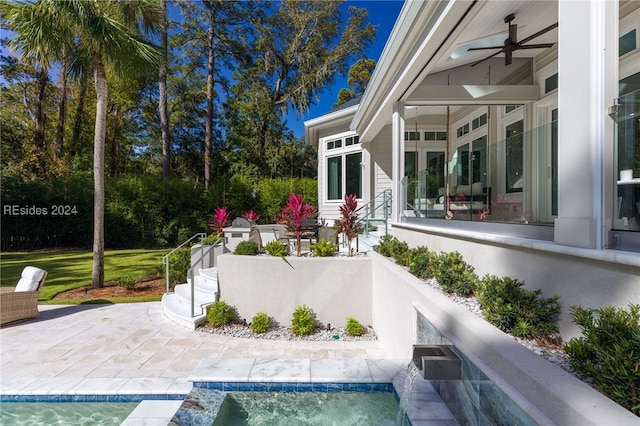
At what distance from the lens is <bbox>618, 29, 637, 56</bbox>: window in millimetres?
4027

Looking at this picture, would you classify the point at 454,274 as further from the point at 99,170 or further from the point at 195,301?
the point at 99,170

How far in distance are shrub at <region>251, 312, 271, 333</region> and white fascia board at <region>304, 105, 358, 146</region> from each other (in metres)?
7.52

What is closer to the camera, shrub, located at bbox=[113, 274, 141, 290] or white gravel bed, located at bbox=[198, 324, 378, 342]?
white gravel bed, located at bbox=[198, 324, 378, 342]

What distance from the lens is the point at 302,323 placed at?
624cm

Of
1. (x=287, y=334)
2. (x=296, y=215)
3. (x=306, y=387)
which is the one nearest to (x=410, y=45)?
(x=296, y=215)

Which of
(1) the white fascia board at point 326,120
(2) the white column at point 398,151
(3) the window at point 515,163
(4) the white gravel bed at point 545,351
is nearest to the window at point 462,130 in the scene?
(1) the white fascia board at point 326,120

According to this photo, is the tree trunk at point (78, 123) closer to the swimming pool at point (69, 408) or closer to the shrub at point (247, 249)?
the shrub at point (247, 249)

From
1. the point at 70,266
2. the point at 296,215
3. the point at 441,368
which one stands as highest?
the point at 296,215

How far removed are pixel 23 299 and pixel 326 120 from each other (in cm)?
1016

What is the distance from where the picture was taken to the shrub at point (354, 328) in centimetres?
623

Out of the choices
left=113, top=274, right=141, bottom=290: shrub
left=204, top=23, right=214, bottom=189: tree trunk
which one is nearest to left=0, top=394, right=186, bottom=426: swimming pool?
left=113, top=274, right=141, bottom=290: shrub

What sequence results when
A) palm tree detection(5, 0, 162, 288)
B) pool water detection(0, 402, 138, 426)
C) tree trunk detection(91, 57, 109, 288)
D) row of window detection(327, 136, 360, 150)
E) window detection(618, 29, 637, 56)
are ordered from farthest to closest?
1. row of window detection(327, 136, 360, 150)
2. tree trunk detection(91, 57, 109, 288)
3. palm tree detection(5, 0, 162, 288)
4. window detection(618, 29, 637, 56)
5. pool water detection(0, 402, 138, 426)

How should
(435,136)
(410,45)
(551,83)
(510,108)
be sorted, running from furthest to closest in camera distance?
(435,136), (510,108), (551,83), (410,45)

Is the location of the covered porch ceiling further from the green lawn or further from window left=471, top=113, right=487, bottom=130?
the green lawn
